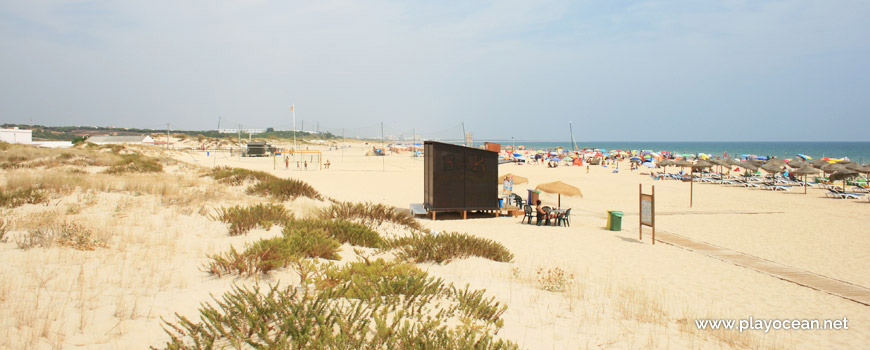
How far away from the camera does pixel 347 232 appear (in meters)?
7.68

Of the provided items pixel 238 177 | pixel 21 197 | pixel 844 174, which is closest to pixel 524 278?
pixel 21 197

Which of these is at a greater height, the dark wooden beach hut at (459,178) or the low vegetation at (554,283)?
the dark wooden beach hut at (459,178)

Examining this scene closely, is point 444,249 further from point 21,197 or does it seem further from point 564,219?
point 21,197

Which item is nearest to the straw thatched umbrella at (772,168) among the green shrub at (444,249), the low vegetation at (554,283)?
the green shrub at (444,249)

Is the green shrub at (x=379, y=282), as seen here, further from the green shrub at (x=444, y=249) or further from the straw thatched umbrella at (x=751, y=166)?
the straw thatched umbrella at (x=751, y=166)

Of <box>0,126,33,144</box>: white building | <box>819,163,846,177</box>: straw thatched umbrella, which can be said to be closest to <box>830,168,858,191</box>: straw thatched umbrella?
<box>819,163,846,177</box>: straw thatched umbrella

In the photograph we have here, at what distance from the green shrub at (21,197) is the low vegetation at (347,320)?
7.35 m

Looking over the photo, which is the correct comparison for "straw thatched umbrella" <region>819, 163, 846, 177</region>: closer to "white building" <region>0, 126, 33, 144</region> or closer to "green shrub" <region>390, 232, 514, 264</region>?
"green shrub" <region>390, 232, 514, 264</region>

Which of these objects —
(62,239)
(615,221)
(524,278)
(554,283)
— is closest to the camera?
(62,239)

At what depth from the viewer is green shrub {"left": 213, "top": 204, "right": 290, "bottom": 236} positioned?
7.62 metres

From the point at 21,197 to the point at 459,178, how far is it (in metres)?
10.6

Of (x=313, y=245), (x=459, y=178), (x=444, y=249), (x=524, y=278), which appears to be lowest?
(x=524, y=278)

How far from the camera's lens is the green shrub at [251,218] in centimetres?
762

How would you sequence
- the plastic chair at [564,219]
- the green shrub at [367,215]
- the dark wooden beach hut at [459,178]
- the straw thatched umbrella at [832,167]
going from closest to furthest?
the green shrub at [367,215]
the plastic chair at [564,219]
the dark wooden beach hut at [459,178]
the straw thatched umbrella at [832,167]
